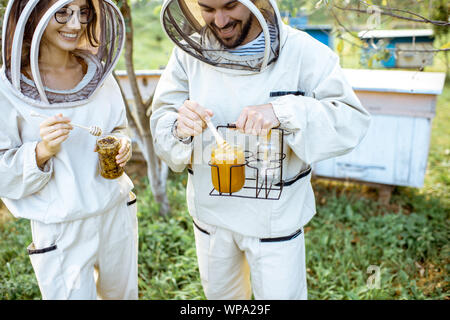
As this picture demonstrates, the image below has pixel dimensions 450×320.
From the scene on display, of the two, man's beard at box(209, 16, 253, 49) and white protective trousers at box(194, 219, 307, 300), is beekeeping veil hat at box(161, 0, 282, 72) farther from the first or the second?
white protective trousers at box(194, 219, 307, 300)

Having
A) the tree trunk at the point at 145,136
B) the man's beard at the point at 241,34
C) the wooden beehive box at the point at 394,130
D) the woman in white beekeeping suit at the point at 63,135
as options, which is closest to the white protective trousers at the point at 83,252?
the woman in white beekeeping suit at the point at 63,135

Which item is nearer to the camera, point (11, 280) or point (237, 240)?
point (237, 240)

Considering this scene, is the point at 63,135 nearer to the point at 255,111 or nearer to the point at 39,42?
the point at 39,42

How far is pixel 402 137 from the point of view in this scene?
3609 millimetres

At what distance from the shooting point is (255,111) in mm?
1617

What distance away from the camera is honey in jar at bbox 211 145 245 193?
1.61 m

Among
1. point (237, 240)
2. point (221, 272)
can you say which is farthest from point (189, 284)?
point (237, 240)

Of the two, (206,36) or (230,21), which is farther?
(206,36)

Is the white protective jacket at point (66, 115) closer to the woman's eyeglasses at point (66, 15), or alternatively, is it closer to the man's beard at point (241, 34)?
the woman's eyeglasses at point (66, 15)

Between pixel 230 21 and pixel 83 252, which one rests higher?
pixel 230 21

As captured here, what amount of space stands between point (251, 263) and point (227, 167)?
631 mm

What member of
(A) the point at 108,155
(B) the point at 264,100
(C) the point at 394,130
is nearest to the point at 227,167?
(B) the point at 264,100

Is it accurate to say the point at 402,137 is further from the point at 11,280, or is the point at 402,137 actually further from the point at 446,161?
the point at 11,280

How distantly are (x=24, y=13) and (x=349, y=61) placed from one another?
8.34 meters
